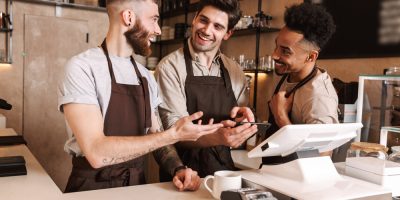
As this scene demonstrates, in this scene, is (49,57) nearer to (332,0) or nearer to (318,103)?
(332,0)

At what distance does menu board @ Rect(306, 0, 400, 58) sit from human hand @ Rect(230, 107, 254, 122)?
4.19 feet

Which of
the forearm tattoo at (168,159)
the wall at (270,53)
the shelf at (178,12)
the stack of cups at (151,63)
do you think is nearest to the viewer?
the forearm tattoo at (168,159)

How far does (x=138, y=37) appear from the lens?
1742 millimetres

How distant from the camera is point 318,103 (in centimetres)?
178

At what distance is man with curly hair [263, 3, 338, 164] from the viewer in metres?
1.88

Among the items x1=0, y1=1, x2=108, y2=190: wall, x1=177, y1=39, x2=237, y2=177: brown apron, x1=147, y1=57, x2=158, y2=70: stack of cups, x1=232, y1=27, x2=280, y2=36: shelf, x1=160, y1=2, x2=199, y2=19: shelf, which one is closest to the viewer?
x1=177, y1=39, x2=237, y2=177: brown apron

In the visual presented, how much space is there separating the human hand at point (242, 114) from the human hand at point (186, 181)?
19.3 inches

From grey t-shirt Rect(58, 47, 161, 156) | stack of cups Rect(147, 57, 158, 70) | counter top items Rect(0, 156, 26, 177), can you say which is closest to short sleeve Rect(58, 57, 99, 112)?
grey t-shirt Rect(58, 47, 161, 156)

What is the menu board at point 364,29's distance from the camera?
100 inches

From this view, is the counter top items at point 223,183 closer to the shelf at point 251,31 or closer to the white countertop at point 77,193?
the white countertop at point 77,193

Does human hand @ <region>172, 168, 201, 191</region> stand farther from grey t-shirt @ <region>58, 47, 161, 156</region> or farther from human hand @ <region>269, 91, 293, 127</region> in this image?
human hand @ <region>269, 91, 293, 127</region>

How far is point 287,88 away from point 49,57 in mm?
3512

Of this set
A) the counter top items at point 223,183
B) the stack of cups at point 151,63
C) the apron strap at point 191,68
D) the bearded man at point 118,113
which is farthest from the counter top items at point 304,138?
the stack of cups at point 151,63

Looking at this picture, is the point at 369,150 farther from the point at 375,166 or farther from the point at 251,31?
the point at 251,31
